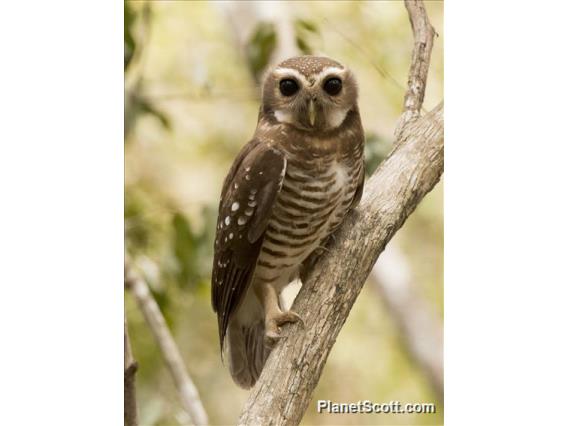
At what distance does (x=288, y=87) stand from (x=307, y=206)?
356 millimetres

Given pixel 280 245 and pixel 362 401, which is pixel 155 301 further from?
pixel 362 401

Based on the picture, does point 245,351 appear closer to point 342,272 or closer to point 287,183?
point 342,272

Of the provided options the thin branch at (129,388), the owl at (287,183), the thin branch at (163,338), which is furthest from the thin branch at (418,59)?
the thin branch at (129,388)

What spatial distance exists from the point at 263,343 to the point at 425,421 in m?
0.56

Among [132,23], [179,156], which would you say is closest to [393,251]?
[179,156]

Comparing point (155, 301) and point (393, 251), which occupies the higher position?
point (393, 251)

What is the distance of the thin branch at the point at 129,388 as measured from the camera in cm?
225

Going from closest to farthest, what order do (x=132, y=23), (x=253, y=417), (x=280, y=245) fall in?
(x=253, y=417) < (x=280, y=245) < (x=132, y=23)

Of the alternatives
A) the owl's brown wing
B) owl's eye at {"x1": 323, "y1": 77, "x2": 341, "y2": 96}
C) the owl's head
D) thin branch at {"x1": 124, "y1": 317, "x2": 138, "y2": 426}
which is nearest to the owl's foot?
the owl's brown wing

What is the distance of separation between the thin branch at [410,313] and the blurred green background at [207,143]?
41mm

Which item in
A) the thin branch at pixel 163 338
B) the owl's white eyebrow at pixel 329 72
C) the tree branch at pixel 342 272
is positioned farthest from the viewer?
the thin branch at pixel 163 338

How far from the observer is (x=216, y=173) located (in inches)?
119

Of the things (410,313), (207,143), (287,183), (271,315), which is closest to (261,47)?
(207,143)

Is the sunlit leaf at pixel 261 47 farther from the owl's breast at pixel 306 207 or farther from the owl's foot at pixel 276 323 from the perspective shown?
the owl's foot at pixel 276 323
